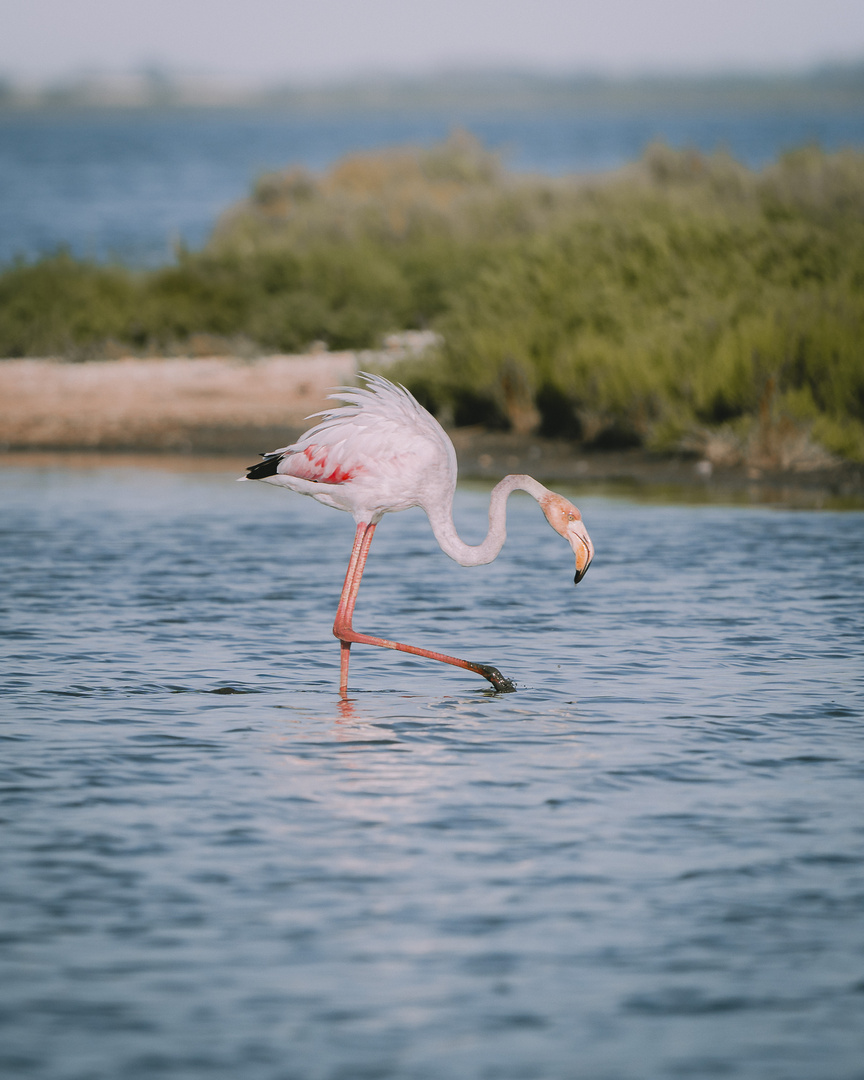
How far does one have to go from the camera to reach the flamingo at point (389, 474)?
8289 millimetres

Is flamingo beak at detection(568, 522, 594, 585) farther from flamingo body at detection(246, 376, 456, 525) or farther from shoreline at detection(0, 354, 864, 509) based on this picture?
shoreline at detection(0, 354, 864, 509)

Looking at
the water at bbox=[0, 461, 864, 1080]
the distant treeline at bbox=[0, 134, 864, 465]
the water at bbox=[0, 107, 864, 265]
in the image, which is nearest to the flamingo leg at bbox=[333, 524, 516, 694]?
the water at bbox=[0, 461, 864, 1080]

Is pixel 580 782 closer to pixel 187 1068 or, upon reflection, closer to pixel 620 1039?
pixel 620 1039

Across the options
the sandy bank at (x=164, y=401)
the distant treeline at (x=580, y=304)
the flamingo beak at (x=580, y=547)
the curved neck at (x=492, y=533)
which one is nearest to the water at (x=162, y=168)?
the distant treeline at (x=580, y=304)

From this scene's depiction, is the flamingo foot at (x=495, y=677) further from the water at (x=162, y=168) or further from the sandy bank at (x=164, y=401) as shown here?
the water at (x=162, y=168)

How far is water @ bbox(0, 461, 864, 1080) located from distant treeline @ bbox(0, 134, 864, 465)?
4.42 metres

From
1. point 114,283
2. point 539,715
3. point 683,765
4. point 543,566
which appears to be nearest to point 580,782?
point 683,765

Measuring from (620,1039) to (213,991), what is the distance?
111cm

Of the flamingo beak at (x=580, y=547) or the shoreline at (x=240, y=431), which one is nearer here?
the flamingo beak at (x=580, y=547)

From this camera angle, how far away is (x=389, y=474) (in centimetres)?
838

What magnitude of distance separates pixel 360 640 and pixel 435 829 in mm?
2423

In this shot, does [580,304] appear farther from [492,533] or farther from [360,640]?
[360,640]

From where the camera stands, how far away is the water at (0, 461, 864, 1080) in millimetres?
4441

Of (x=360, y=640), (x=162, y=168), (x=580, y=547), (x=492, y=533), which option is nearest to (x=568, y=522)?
(x=580, y=547)
